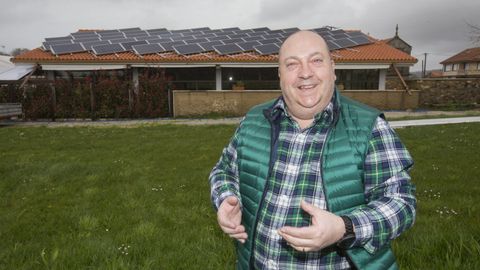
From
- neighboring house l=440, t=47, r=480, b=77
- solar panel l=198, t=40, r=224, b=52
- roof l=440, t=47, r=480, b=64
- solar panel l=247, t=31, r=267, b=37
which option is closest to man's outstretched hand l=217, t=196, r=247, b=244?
solar panel l=198, t=40, r=224, b=52

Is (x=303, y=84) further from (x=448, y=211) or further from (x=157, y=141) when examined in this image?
(x=157, y=141)

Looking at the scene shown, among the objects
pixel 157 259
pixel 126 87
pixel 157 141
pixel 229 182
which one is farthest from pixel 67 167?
pixel 126 87

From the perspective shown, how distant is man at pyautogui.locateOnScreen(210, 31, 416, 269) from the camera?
1561 mm

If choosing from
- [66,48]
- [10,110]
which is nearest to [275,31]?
[66,48]

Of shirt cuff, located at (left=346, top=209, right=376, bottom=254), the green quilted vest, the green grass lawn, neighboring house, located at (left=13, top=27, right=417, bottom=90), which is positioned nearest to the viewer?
shirt cuff, located at (left=346, top=209, right=376, bottom=254)

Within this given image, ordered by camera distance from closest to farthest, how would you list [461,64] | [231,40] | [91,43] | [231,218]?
[231,218] < [91,43] < [231,40] < [461,64]

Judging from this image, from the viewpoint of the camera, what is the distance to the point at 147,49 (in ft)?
65.3

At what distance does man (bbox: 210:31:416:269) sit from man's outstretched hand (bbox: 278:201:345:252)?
26 millimetres

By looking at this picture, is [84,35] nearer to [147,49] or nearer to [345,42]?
[147,49]

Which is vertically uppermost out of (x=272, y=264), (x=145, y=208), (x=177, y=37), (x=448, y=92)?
(x=177, y=37)

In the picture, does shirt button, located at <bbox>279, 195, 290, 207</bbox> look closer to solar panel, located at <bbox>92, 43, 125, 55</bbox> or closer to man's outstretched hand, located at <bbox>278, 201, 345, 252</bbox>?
man's outstretched hand, located at <bbox>278, 201, 345, 252</bbox>

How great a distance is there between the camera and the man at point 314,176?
5.12 feet

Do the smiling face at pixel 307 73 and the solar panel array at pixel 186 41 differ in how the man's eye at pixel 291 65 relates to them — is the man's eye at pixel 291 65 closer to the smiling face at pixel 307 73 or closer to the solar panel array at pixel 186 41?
the smiling face at pixel 307 73

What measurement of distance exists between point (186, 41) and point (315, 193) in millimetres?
21527
